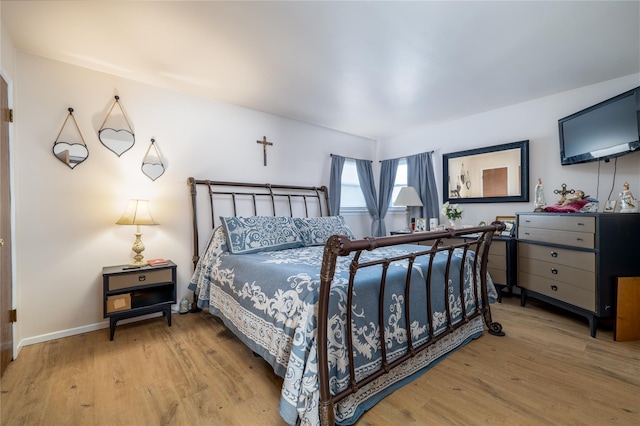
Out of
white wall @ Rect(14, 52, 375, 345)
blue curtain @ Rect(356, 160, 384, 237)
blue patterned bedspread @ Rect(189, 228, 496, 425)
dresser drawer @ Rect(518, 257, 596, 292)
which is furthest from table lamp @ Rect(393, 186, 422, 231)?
white wall @ Rect(14, 52, 375, 345)

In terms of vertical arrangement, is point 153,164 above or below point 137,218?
above

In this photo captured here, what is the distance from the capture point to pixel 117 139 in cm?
258

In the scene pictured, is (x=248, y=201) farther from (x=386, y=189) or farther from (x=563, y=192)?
(x=563, y=192)

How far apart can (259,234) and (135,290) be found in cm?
120

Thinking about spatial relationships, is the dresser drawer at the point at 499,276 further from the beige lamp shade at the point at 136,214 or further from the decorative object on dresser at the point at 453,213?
the beige lamp shade at the point at 136,214

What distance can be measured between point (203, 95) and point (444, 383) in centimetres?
344

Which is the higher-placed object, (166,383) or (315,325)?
(315,325)

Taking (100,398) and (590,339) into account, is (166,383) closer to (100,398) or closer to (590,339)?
(100,398)

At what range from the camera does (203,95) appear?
10.00ft

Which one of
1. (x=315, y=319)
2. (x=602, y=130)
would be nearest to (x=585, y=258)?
(x=602, y=130)

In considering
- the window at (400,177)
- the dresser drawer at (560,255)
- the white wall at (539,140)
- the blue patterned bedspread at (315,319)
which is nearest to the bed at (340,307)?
the blue patterned bedspread at (315,319)

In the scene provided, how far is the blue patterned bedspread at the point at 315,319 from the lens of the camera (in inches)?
48.8

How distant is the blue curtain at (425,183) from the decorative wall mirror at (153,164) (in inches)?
138

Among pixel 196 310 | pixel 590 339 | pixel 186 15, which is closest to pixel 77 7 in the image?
pixel 186 15
